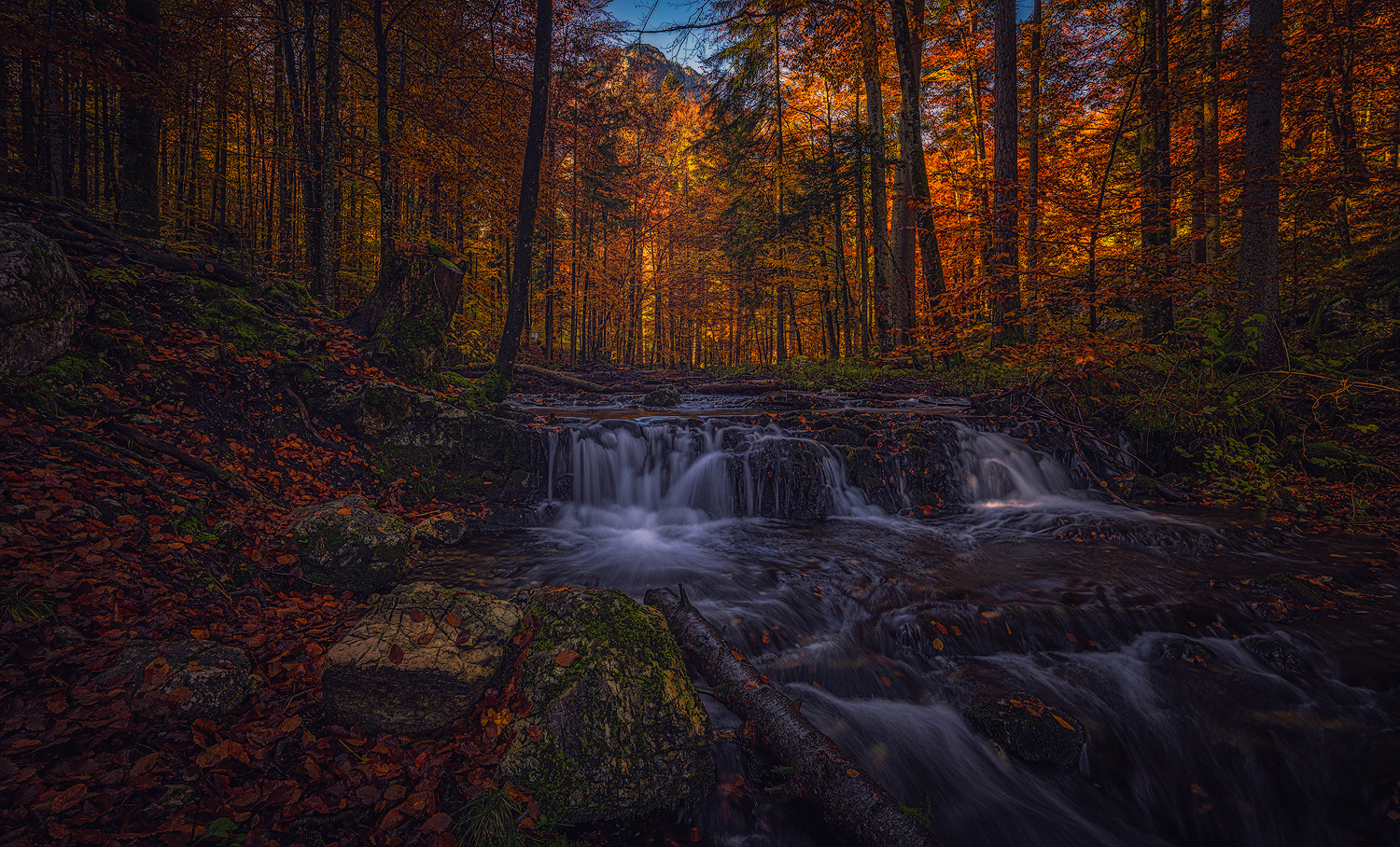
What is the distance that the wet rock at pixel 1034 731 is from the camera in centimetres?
318

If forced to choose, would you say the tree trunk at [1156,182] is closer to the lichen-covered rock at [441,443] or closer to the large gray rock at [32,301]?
the lichen-covered rock at [441,443]

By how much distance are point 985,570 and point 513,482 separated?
6.33 m

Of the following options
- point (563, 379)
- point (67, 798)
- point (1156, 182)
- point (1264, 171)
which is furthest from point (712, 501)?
point (1156, 182)

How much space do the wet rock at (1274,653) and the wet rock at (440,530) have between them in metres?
7.81

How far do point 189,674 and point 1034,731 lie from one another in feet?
16.0

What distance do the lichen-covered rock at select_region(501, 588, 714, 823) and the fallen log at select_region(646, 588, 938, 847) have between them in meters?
0.31

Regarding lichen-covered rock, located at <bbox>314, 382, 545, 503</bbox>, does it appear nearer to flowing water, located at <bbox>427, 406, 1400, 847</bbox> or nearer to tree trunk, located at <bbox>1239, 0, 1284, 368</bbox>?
flowing water, located at <bbox>427, 406, 1400, 847</bbox>

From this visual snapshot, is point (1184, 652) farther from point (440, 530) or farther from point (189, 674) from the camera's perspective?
point (440, 530)

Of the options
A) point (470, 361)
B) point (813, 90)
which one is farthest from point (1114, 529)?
point (813, 90)

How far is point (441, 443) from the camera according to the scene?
6.88m

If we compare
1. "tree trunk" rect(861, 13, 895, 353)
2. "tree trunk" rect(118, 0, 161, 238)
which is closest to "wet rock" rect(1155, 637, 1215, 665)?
"tree trunk" rect(861, 13, 895, 353)

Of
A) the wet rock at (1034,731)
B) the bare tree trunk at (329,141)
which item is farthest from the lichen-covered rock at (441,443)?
the bare tree trunk at (329,141)

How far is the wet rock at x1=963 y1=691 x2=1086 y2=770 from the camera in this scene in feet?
10.4

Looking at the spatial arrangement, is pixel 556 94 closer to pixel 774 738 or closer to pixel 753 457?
pixel 753 457
